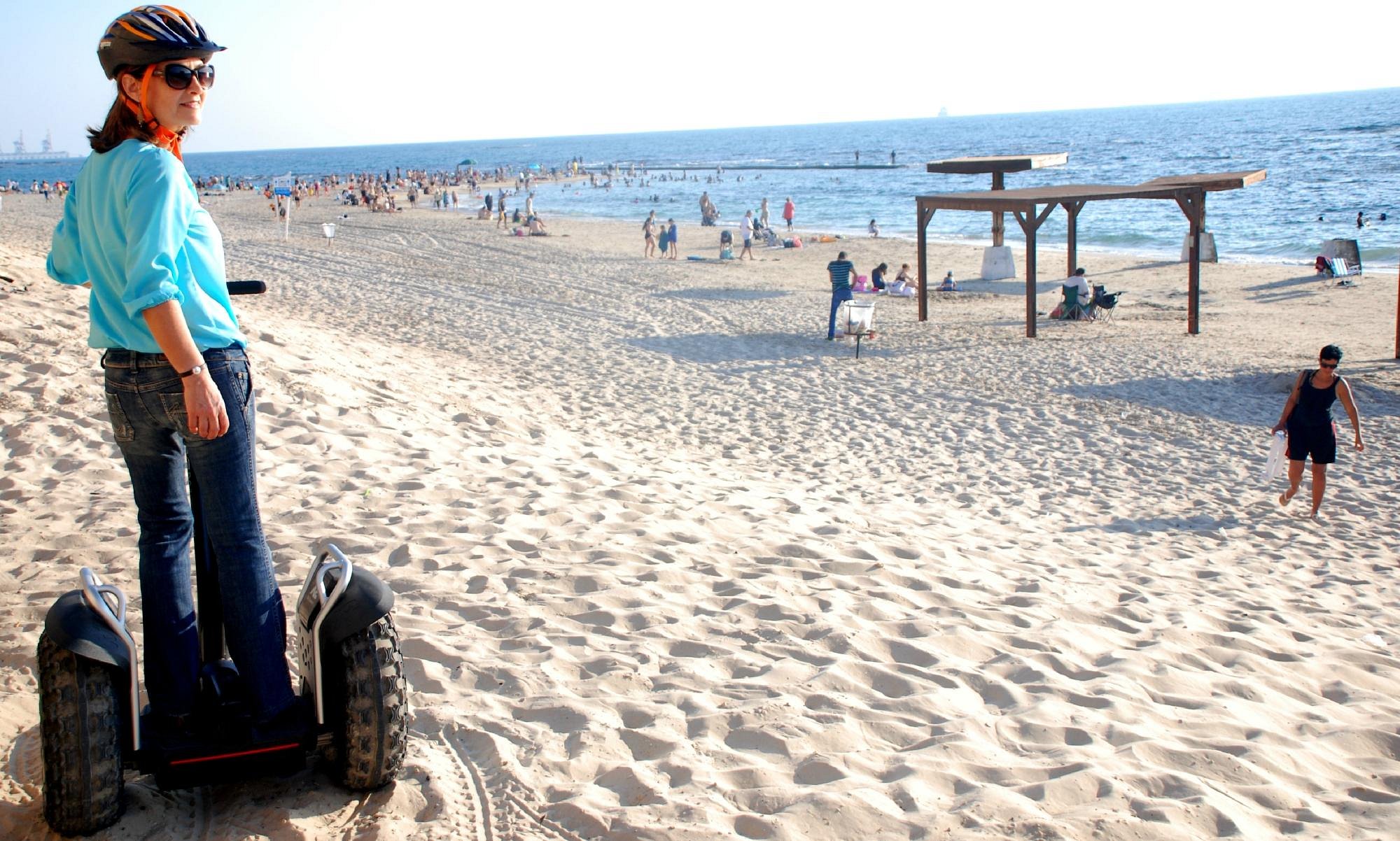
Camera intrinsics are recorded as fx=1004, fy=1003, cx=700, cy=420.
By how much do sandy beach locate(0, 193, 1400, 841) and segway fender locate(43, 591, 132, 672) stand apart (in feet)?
1.42

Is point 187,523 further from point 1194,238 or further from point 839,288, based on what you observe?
point 1194,238

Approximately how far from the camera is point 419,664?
3346 mm

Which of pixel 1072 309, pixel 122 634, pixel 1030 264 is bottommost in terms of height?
pixel 1072 309

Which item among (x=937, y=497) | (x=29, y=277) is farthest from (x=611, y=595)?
(x=29, y=277)

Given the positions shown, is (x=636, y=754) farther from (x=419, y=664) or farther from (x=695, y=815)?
(x=419, y=664)

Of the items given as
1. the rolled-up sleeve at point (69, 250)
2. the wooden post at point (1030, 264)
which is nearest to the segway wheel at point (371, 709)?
the rolled-up sleeve at point (69, 250)

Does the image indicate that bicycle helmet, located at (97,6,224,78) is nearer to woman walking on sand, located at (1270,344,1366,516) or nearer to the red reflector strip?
the red reflector strip

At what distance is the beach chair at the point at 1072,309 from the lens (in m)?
14.9

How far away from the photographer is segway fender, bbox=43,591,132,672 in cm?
216

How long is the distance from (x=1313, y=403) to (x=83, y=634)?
744 cm

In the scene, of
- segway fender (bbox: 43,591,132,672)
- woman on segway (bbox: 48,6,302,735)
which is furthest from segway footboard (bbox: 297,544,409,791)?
segway fender (bbox: 43,591,132,672)

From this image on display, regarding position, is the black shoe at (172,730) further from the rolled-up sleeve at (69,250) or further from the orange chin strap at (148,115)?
the orange chin strap at (148,115)

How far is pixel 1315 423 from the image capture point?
6969 mm

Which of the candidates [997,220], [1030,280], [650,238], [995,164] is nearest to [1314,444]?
[1030,280]
